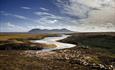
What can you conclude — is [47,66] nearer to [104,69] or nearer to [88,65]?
[88,65]

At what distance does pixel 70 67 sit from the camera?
23281 millimetres

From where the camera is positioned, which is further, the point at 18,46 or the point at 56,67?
the point at 18,46

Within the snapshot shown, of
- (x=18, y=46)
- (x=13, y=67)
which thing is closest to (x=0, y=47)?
(x=18, y=46)

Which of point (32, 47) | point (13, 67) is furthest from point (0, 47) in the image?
point (13, 67)

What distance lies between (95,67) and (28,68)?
318 inches

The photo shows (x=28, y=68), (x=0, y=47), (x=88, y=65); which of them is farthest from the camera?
(x=0, y=47)

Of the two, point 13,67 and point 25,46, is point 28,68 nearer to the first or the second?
point 13,67

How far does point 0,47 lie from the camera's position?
4528 centimetres

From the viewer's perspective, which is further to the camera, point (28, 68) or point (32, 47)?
point (32, 47)

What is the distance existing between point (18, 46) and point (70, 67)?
87.5ft

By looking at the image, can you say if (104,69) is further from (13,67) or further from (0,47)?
(0,47)

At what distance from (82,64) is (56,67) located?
399cm

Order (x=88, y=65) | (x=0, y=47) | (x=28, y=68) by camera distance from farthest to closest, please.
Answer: (x=0, y=47) < (x=88, y=65) < (x=28, y=68)

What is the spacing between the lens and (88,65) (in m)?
24.7
